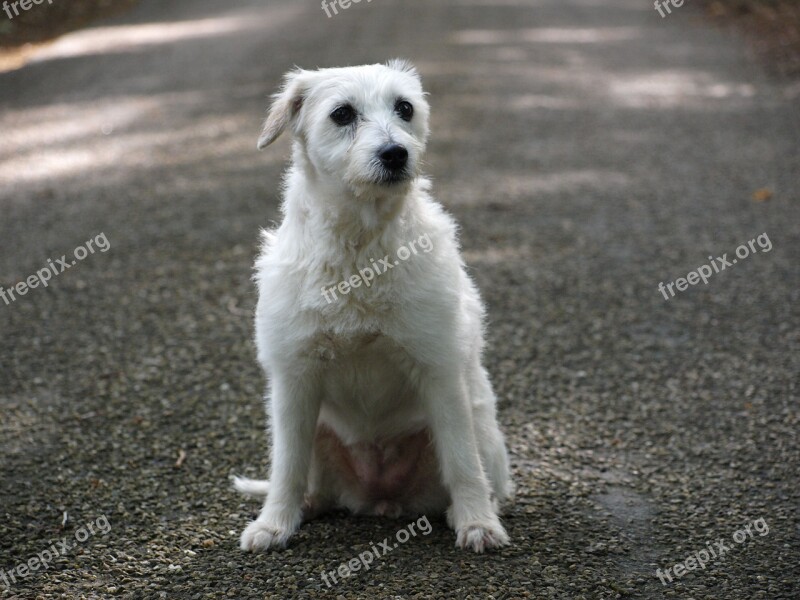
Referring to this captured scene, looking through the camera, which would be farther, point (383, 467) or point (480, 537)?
point (383, 467)

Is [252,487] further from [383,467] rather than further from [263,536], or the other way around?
[383,467]

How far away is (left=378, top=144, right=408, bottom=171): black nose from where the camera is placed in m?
3.41

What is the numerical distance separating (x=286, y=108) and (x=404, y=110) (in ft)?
1.48

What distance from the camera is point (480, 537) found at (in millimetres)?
3607

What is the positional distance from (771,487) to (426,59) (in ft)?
33.0

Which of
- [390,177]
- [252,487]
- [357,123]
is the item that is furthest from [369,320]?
[252,487]

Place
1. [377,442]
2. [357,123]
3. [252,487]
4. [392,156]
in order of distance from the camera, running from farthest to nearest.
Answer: [252,487], [377,442], [357,123], [392,156]

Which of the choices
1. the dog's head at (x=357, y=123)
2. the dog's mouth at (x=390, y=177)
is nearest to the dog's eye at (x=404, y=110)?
the dog's head at (x=357, y=123)

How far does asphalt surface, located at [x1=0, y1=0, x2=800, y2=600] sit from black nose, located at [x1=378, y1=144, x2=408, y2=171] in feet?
4.57

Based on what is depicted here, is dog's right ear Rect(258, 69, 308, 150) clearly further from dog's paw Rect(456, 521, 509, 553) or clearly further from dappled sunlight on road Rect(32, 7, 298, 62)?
dappled sunlight on road Rect(32, 7, 298, 62)

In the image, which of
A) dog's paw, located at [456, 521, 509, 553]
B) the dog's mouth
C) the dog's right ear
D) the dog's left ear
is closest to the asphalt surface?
dog's paw, located at [456, 521, 509, 553]

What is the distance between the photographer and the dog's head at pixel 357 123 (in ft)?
11.3

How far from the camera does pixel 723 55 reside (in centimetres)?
1306

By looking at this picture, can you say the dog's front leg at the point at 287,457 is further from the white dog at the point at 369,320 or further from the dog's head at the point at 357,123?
the dog's head at the point at 357,123
